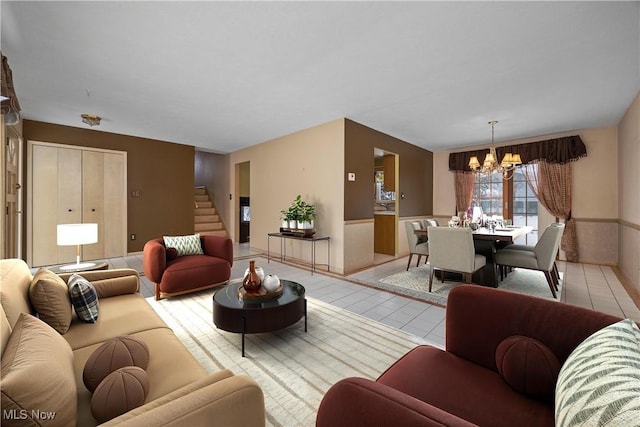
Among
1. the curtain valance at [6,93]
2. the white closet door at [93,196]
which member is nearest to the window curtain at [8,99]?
the curtain valance at [6,93]

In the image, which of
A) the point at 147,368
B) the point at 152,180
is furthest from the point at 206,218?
the point at 147,368

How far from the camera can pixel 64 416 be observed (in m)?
0.80

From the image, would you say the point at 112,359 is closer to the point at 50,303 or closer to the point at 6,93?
the point at 50,303

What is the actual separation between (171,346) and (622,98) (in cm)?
551

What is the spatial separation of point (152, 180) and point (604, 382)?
6.76 metres

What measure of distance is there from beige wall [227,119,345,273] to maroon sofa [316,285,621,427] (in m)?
3.10

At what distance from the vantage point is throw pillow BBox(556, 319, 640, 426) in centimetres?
54

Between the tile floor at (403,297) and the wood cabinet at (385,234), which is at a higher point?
the wood cabinet at (385,234)

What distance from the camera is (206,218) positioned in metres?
7.60

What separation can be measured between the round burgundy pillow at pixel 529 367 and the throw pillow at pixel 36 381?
151 cm

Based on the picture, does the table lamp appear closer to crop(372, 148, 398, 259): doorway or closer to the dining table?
the dining table

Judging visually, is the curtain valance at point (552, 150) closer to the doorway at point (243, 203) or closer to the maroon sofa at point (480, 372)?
the maroon sofa at point (480, 372)

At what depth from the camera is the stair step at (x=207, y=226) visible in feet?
23.5

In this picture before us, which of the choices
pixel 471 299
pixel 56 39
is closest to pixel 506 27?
pixel 471 299
